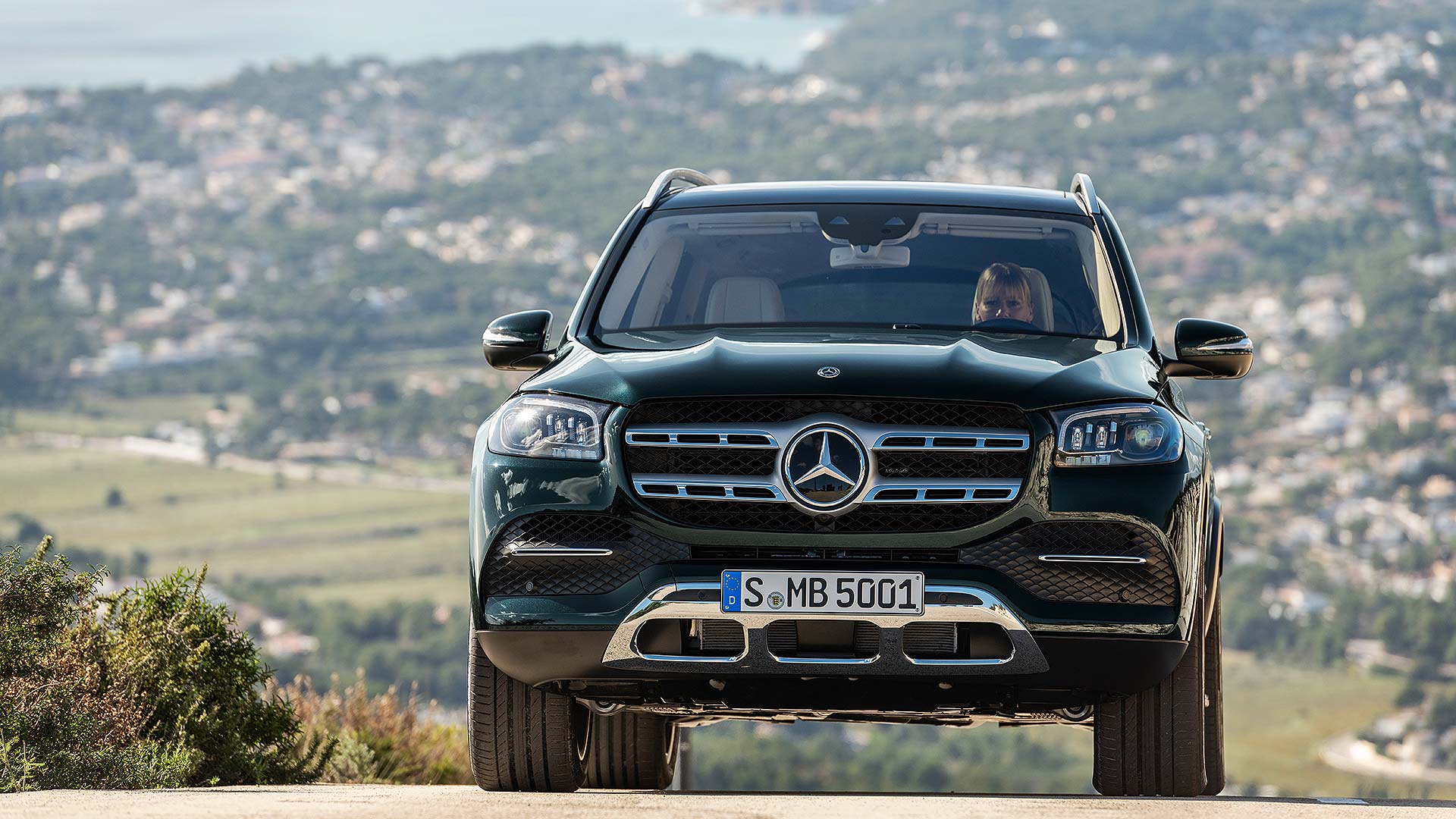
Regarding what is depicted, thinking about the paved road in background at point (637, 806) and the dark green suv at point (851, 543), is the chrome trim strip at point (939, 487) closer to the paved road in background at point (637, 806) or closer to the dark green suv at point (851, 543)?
the dark green suv at point (851, 543)

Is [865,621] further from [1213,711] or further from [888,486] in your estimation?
[1213,711]

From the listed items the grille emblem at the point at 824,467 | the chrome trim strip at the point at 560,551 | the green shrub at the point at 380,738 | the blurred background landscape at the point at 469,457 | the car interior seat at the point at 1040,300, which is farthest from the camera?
the blurred background landscape at the point at 469,457

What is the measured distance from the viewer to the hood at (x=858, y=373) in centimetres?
505

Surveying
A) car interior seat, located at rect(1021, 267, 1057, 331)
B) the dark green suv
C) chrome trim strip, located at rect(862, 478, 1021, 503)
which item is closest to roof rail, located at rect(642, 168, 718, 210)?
car interior seat, located at rect(1021, 267, 1057, 331)

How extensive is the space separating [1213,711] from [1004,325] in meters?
1.27

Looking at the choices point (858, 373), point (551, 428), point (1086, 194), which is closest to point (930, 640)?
point (858, 373)

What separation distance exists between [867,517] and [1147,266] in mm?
176290

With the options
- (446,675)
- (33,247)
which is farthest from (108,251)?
(446,675)

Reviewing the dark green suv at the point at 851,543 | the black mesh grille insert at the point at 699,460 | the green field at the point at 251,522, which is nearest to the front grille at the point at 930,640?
the dark green suv at the point at 851,543

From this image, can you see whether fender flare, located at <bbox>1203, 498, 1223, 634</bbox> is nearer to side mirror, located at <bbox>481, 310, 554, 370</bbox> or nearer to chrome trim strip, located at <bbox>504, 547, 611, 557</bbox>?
chrome trim strip, located at <bbox>504, 547, 611, 557</bbox>

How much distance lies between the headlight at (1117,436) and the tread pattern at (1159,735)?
63cm

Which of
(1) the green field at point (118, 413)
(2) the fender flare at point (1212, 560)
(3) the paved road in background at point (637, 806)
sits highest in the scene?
(2) the fender flare at point (1212, 560)

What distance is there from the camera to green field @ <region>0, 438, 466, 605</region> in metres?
90.1

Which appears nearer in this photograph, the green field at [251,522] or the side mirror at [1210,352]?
the side mirror at [1210,352]
